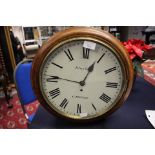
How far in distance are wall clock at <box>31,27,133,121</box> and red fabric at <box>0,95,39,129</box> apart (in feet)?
3.38

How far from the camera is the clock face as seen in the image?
48 centimetres

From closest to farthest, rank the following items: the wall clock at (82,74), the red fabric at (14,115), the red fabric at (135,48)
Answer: the wall clock at (82,74) → the red fabric at (135,48) → the red fabric at (14,115)

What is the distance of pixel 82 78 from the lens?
1.62 feet

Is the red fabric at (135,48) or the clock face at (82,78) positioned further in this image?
the red fabric at (135,48)

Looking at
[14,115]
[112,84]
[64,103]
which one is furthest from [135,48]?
[14,115]

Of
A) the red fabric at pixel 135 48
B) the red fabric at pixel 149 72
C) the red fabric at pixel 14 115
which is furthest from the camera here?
the red fabric at pixel 14 115

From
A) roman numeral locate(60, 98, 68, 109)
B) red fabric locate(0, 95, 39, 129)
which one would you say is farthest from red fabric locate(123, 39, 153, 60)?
red fabric locate(0, 95, 39, 129)

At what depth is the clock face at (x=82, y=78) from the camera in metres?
0.48

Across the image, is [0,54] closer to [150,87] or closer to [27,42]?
A: [27,42]

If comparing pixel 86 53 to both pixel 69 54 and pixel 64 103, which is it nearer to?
pixel 69 54

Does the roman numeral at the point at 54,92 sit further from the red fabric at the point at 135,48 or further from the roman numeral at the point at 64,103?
the red fabric at the point at 135,48

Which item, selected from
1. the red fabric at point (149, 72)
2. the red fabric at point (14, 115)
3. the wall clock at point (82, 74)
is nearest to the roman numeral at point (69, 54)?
the wall clock at point (82, 74)

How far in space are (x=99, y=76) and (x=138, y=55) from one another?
0.20 m

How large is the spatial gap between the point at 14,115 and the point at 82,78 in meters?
1.45
